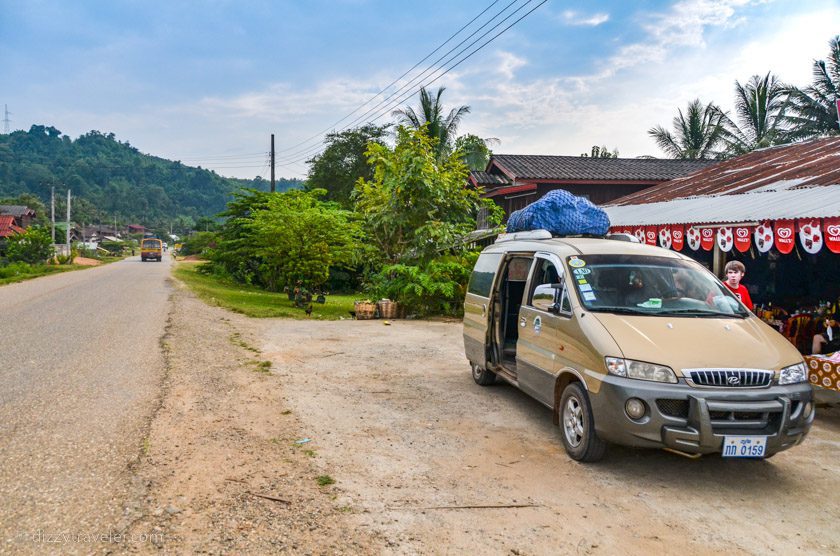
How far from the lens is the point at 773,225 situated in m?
7.88

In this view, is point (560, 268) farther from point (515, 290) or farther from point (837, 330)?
point (837, 330)

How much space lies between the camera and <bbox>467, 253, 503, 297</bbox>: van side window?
735 cm

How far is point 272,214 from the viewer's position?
17188 mm

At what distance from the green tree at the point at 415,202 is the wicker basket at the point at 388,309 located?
140cm

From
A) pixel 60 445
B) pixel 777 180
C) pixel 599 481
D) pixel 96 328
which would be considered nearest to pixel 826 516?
pixel 599 481

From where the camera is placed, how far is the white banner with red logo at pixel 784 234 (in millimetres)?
7637

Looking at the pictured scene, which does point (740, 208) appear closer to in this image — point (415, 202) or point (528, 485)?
point (528, 485)

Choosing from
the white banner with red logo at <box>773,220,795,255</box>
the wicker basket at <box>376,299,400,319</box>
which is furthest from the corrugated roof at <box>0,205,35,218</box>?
the white banner with red logo at <box>773,220,795,255</box>

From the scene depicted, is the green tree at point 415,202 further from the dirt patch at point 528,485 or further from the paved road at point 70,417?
the dirt patch at point 528,485

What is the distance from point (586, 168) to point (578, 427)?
2094cm

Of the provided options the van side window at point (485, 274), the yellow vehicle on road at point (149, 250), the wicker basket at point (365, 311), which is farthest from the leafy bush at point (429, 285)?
the yellow vehicle on road at point (149, 250)

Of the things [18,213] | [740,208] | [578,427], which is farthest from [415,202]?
[18,213]

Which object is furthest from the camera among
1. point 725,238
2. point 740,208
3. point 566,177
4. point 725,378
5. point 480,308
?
point 566,177

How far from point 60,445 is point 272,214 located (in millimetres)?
12580
